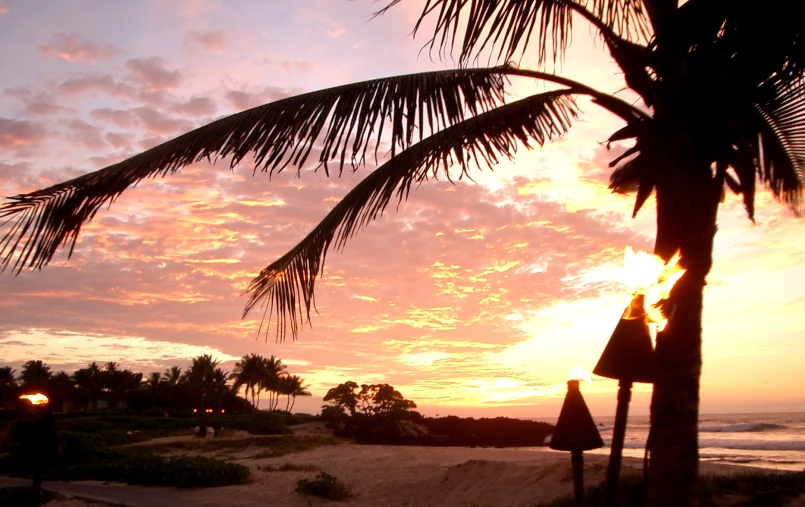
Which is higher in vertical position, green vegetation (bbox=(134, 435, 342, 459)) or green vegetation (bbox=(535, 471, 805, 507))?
green vegetation (bbox=(535, 471, 805, 507))

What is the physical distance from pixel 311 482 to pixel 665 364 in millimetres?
10694

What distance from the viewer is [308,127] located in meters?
4.25

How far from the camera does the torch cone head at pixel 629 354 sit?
3.46 metres

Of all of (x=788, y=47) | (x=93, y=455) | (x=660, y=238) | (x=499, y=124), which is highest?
(x=499, y=124)

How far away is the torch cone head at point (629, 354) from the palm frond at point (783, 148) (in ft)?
8.00

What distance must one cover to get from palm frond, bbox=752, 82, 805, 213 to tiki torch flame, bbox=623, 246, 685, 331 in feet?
7.45

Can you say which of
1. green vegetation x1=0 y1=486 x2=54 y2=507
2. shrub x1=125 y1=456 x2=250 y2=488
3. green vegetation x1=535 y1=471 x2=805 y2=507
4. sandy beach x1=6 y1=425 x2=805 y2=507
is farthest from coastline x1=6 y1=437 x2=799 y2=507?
green vegetation x1=535 y1=471 x2=805 y2=507

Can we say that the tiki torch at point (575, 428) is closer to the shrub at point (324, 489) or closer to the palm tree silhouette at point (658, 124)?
the palm tree silhouette at point (658, 124)

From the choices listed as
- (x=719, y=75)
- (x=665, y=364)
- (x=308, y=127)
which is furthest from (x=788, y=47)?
(x=308, y=127)

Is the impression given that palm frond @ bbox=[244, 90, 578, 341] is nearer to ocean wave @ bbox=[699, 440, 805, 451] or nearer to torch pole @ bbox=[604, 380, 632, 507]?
torch pole @ bbox=[604, 380, 632, 507]

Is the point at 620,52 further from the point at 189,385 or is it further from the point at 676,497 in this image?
the point at 189,385

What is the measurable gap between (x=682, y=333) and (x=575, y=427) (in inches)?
36.6

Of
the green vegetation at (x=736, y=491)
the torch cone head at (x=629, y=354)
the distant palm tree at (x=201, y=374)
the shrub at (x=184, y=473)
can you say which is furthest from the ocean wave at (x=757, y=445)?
the distant palm tree at (x=201, y=374)

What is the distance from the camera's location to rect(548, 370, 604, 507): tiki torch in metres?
4.26
